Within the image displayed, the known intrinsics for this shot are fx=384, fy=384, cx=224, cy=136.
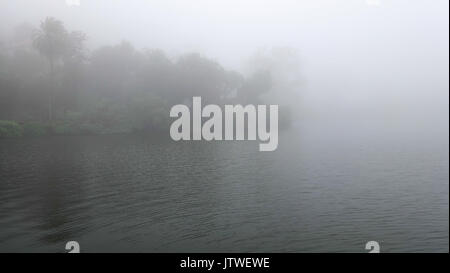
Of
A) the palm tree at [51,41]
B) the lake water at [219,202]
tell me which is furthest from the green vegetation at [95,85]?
the lake water at [219,202]

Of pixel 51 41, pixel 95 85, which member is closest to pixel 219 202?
pixel 51 41

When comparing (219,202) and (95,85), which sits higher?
(95,85)

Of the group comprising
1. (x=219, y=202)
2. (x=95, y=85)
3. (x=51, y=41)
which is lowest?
(x=219, y=202)

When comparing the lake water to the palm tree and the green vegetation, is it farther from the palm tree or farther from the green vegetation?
the palm tree

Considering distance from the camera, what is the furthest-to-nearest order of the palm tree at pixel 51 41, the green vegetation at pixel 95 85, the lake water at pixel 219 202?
the palm tree at pixel 51 41 → the green vegetation at pixel 95 85 → the lake water at pixel 219 202

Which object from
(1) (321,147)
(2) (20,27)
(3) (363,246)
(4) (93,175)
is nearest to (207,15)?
(2) (20,27)

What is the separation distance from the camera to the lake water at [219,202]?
1889 cm

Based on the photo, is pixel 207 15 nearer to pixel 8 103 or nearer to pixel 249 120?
pixel 249 120

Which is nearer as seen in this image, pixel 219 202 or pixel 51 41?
pixel 219 202

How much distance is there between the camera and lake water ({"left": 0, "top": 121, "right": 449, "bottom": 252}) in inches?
744

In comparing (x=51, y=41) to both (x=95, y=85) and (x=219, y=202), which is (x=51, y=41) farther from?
(x=219, y=202)

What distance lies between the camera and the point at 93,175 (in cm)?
3278

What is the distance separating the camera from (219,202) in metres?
25.7

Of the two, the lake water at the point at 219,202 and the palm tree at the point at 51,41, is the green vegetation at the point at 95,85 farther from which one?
the lake water at the point at 219,202
